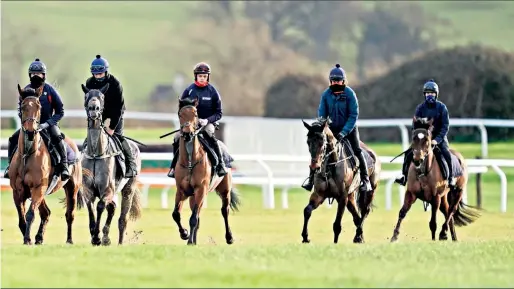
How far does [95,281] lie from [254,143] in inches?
737

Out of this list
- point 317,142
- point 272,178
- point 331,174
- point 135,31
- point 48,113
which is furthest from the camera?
point 135,31

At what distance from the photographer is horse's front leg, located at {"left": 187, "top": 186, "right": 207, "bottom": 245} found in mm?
15188

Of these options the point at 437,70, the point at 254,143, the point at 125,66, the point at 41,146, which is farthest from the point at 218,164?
the point at 125,66

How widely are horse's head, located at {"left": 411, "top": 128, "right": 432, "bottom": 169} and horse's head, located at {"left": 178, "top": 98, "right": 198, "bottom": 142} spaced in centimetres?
290

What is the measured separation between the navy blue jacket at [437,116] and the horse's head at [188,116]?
11.0 ft

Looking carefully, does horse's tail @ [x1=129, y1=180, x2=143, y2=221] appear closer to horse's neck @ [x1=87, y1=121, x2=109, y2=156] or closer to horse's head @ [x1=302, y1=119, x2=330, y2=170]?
horse's neck @ [x1=87, y1=121, x2=109, y2=156]

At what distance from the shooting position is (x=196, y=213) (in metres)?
15.4

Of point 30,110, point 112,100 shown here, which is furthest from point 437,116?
point 30,110

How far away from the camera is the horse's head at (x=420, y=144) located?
16.7m

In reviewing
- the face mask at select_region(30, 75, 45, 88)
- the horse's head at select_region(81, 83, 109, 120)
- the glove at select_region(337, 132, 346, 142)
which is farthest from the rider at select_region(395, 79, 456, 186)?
the face mask at select_region(30, 75, 45, 88)

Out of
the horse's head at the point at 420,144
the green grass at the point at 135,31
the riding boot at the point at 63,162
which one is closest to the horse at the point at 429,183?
the horse's head at the point at 420,144

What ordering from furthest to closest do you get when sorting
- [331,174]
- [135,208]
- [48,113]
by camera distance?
[135,208], [331,174], [48,113]

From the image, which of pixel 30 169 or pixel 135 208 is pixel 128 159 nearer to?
pixel 135 208

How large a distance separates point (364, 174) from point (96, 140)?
3.28 m
